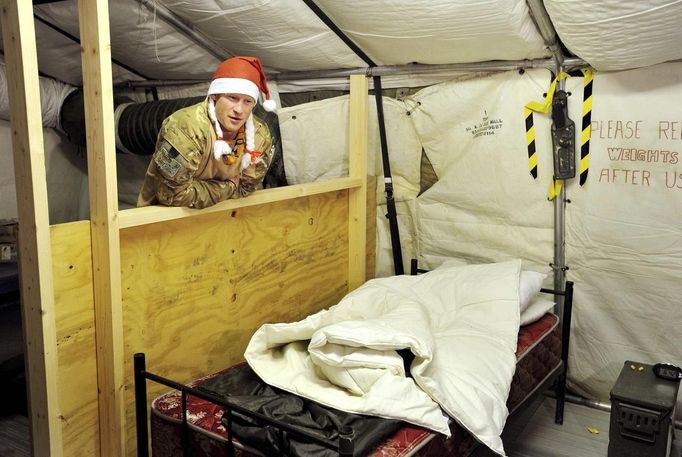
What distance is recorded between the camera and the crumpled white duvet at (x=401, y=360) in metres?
1.75

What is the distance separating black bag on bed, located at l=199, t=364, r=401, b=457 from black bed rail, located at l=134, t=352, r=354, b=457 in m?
0.03

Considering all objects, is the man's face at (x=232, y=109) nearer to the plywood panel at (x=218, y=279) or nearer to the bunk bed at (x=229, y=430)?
the plywood panel at (x=218, y=279)

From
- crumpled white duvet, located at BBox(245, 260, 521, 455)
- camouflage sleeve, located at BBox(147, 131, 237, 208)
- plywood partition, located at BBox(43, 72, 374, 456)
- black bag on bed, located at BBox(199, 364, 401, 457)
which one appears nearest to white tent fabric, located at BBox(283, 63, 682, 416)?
plywood partition, located at BBox(43, 72, 374, 456)

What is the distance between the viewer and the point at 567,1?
208 cm

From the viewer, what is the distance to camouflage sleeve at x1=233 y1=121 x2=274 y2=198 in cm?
222

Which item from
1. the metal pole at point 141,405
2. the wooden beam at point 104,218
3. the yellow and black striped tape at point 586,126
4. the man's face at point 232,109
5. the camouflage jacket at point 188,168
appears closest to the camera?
the wooden beam at point 104,218

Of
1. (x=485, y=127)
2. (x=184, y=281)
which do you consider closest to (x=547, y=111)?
(x=485, y=127)

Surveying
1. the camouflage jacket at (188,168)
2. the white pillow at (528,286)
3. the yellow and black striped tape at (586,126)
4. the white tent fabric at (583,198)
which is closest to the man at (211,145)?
the camouflage jacket at (188,168)

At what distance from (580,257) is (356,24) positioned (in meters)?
1.46

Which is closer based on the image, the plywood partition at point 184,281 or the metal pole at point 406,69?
the plywood partition at point 184,281

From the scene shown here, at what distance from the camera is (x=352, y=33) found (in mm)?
2676

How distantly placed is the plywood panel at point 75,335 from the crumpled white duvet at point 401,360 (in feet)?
1.62

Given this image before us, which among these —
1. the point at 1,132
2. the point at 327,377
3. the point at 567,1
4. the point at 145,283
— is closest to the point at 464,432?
the point at 327,377

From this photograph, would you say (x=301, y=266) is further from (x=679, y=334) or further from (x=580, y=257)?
(x=679, y=334)
